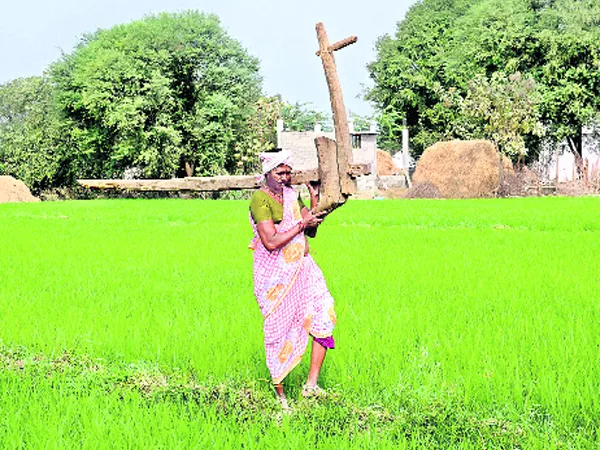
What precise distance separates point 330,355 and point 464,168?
2563 cm

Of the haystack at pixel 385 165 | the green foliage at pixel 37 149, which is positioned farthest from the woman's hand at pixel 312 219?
the green foliage at pixel 37 149

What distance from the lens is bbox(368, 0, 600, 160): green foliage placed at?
119 feet

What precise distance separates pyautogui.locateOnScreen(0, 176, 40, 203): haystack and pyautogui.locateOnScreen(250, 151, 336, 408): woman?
1445 inches

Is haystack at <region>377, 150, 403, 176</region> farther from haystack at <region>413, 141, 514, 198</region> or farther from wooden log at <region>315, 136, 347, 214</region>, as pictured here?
wooden log at <region>315, 136, 347, 214</region>

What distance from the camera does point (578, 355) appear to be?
5.01 meters

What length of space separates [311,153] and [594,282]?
34.8 meters

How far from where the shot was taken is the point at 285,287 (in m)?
3.99

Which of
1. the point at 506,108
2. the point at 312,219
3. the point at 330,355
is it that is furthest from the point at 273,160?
the point at 506,108

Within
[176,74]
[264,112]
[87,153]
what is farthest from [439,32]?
[87,153]

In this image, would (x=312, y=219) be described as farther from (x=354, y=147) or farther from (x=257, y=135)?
(x=257, y=135)

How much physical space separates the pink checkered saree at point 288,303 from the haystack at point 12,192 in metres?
36.7

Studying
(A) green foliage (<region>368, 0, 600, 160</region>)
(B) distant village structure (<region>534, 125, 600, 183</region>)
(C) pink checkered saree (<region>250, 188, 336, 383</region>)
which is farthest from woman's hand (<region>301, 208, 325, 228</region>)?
(B) distant village structure (<region>534, 125, 600, 183</region>)

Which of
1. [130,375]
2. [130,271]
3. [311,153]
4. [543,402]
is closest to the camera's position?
[543,402]

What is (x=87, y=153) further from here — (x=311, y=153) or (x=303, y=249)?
(x=303, y=249)
